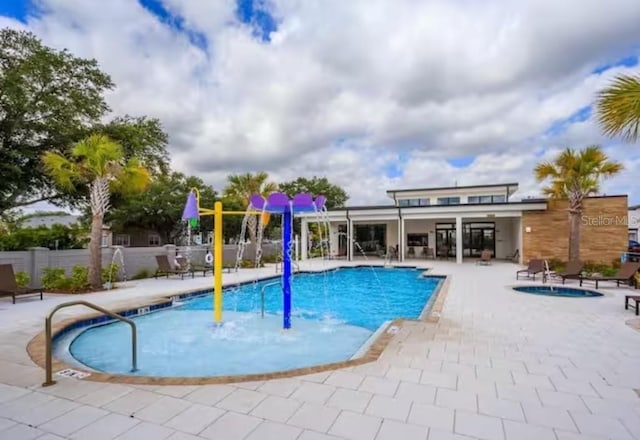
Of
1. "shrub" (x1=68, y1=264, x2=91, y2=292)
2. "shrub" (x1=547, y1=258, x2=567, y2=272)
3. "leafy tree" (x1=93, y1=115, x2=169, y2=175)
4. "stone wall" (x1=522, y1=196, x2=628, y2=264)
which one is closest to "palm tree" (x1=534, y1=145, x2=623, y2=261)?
"shrub" (x1=547, y1=258, x2=567, y2=272)

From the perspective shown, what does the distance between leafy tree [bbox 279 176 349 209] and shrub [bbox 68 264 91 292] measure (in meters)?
29.9

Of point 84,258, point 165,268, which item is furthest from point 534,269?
point 84,258

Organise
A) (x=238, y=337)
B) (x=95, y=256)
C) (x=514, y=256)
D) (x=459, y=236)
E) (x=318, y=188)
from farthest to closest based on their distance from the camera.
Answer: (x=318, y=188), (x=514, y=256), (x=459, y=236), (x=95, y=256), (x=238, y=337)

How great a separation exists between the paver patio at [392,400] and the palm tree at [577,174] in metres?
11.8

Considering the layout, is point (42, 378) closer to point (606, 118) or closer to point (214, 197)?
point (606, 118)

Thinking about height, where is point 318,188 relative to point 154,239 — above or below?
above

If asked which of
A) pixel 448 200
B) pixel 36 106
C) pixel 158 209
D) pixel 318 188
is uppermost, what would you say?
pixel 36 106

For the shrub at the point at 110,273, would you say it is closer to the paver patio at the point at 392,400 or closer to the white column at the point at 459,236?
the paver patio at the point at 392,400

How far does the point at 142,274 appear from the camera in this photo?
47.0 ft

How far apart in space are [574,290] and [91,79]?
20544 mm

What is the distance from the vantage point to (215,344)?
20.4 feet

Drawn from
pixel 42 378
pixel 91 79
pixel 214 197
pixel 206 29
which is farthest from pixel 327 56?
pixel 214 197

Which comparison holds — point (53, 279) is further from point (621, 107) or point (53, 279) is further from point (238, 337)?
point (621, 107)

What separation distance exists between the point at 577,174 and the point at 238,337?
51.7 ft
